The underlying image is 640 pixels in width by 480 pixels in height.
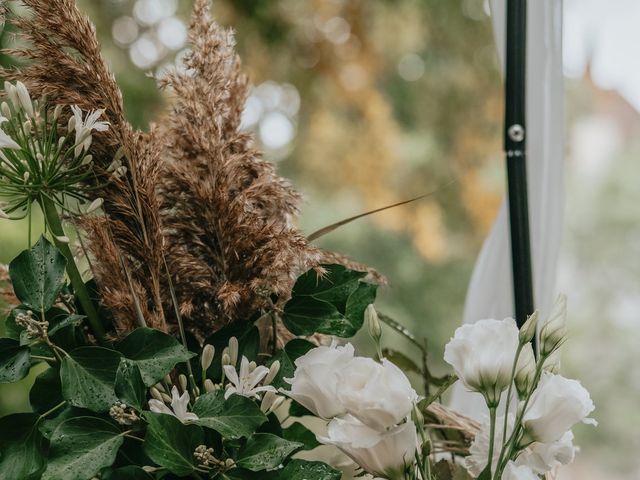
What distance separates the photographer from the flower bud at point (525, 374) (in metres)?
0.54

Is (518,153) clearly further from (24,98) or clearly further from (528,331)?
(24,98)

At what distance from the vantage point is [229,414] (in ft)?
1.77

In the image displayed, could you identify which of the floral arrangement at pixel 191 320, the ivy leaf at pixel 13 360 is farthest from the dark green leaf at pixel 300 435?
the ivy leaf at pixel 13 360

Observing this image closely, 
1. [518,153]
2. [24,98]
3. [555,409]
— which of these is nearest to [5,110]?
[24,98]

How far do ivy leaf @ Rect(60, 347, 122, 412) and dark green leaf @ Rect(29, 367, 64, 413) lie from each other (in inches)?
1.8

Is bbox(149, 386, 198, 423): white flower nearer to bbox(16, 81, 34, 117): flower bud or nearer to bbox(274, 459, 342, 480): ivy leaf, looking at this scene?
bbox(274, 459, 342, 480): ivy leaf

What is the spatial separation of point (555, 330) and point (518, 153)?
39cm

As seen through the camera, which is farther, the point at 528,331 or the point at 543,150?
the point at 543,150

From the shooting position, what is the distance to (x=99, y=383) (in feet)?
1.79

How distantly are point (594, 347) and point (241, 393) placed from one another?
189 inches

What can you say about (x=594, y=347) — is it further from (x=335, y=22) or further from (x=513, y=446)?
(x=513, y=446)

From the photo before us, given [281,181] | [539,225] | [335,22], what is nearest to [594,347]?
[335,22]

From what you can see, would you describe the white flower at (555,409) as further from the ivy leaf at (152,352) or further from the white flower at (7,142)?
the white flower at (7,142)

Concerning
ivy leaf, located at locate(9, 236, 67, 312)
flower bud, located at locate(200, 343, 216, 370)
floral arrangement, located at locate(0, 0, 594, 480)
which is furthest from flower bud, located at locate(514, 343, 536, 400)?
ivy leaf, located at locate(9, 236, 67, 312)
